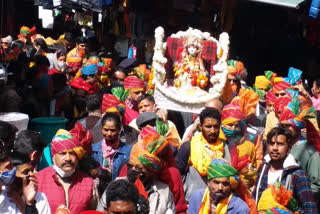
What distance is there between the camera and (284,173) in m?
5.93

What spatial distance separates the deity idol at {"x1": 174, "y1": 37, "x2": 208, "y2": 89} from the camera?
31.1 feet

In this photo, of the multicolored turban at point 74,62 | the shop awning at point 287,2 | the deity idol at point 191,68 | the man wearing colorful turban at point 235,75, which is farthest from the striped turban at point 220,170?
the multicolored turban at point 74,62

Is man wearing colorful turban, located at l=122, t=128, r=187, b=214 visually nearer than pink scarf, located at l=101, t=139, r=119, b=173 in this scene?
Yes

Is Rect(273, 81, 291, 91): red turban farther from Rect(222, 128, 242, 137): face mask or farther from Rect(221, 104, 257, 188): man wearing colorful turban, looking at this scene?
Rect(222, 128, 242, 137): face mask

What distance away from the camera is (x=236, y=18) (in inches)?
581

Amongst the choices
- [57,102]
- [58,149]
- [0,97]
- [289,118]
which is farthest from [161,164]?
[57,102]

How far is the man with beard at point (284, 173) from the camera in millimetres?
5703

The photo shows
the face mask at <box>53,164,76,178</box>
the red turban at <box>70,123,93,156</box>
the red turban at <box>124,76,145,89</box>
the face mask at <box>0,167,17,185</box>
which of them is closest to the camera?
the face mask at <box>0,167,17,185</box>

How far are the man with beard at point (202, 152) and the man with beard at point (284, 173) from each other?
398mm

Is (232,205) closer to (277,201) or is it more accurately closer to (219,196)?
(219,196)

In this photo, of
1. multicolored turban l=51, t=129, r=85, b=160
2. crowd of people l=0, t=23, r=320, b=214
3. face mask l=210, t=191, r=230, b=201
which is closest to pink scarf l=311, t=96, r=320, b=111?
crowd of people l=0, t=23, r=320, b=214

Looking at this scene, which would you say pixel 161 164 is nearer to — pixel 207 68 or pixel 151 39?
pixel 207 68

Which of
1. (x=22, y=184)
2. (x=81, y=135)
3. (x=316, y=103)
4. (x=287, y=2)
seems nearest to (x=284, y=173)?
(x=81, y=135)

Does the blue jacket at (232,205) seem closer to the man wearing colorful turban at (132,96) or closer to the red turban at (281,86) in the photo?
the man wearing colorful turban at (132,96)
